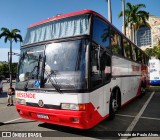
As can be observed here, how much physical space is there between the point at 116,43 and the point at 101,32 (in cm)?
168

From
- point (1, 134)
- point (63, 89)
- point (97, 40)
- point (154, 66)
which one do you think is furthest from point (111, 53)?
point (154, 66)

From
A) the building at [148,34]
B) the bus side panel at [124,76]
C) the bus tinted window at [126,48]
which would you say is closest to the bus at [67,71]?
the bus side panel at [124,76]

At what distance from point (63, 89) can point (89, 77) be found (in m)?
0.73

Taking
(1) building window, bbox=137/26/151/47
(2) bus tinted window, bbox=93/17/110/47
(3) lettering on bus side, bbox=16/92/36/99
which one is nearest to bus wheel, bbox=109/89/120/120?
(2) bus tinted window, bbox=93/17/110/47

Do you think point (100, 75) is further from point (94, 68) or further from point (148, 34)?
point (148, 34)

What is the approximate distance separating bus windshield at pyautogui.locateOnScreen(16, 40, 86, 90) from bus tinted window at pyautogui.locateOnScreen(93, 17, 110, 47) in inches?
30.0

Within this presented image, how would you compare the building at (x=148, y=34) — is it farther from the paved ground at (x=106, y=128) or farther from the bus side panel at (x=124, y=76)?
the paved ground at (x=106, y=128)

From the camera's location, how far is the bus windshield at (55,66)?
18.6 feet

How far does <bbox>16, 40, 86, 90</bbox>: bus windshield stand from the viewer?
5.67m

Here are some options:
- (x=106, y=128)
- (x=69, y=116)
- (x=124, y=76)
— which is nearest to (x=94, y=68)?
(x=69, y=116)

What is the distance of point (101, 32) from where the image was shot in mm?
6910

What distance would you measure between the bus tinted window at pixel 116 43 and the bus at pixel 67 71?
0.49 meters

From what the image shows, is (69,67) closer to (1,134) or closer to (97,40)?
(97,40)

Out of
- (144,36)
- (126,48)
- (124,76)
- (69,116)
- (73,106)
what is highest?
(144,36)
